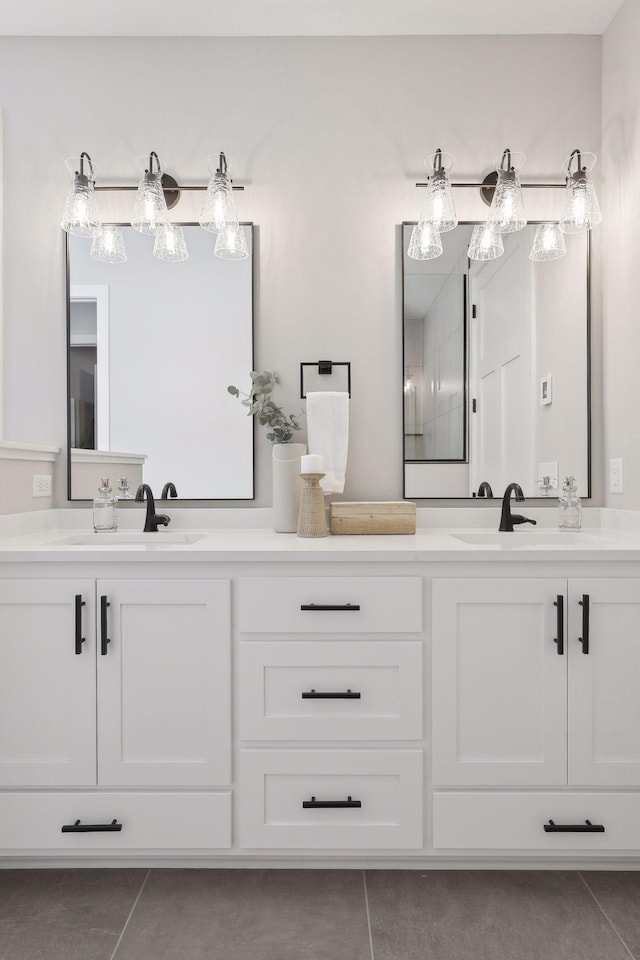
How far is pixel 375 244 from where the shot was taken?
2.11m

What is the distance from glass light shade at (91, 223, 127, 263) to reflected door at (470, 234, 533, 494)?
1.23 meters

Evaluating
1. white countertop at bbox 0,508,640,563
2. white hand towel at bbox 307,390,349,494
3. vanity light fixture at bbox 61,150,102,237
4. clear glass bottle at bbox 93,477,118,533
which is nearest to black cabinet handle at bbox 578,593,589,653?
white countertop at bbox 0,508,640,563

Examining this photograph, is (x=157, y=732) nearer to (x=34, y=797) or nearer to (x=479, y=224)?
(x=34, y=797)

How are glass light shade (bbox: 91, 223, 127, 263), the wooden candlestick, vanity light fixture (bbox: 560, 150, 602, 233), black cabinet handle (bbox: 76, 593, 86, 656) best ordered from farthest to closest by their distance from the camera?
glass light shade (bbox: 91, 223, 127, 263)
vanity light fixture (bbox: 560, 150, 602, 233)
the wooden candlestick
black cabinet handle (bbox: 76, 593, 86, 656)

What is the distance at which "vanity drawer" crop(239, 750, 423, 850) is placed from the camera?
1557 mm

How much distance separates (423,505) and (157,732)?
112cm

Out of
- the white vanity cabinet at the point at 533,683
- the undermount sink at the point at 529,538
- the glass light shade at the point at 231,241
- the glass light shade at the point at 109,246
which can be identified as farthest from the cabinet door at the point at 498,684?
the glass light shade at the point at 109,246

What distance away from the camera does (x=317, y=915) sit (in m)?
1.47

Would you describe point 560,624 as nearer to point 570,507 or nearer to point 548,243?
point 570,507

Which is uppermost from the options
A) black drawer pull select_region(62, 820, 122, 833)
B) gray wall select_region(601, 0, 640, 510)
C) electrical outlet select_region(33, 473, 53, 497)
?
gray wall select_region(601, 0, 640, 510)

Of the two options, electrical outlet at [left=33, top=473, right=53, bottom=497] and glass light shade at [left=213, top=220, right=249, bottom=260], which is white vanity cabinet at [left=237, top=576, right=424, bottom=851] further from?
glass light shade at [left=213, top=220, right=249, bottom=260]

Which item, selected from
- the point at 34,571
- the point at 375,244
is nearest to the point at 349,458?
the point at 375,244

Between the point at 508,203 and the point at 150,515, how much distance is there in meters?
1.56

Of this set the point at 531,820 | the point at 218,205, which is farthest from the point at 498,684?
the point at 218,205
